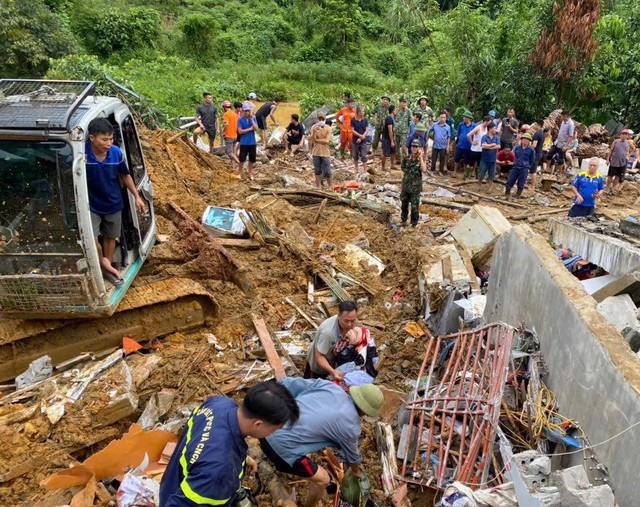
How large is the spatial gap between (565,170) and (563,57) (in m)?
3.44

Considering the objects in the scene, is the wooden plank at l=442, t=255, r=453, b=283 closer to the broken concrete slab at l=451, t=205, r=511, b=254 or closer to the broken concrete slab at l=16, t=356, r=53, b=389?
the broken concrete slab at l=451, t=205, r=511, b=254

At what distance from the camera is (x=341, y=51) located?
3139 cm

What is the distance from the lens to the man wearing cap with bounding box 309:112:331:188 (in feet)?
36.3

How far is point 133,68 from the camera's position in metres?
23.3

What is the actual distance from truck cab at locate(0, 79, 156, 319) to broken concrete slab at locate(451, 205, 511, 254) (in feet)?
19.2

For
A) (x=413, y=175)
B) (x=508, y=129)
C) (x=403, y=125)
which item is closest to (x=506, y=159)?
(x=508, y=129)

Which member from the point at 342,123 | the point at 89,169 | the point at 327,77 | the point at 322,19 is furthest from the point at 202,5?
the point at 89,169

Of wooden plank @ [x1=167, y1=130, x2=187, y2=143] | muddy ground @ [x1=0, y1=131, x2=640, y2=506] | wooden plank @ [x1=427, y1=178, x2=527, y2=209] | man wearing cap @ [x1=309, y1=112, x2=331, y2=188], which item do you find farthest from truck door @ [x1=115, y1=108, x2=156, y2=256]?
wooden plank @ [x1=427, y1=178, x2=527, y2=209]

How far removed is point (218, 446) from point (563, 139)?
13.9m

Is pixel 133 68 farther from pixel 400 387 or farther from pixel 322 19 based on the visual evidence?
pixel 400 387

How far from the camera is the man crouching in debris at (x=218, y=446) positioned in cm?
269

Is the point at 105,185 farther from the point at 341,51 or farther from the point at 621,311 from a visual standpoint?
the point at 341,51

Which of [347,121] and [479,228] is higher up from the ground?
[347,121]

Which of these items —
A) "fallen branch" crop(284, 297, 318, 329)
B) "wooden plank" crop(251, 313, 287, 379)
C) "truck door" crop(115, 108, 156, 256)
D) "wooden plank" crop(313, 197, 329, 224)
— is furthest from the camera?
"wooden plank" crop(313, 197, 329, 224)
